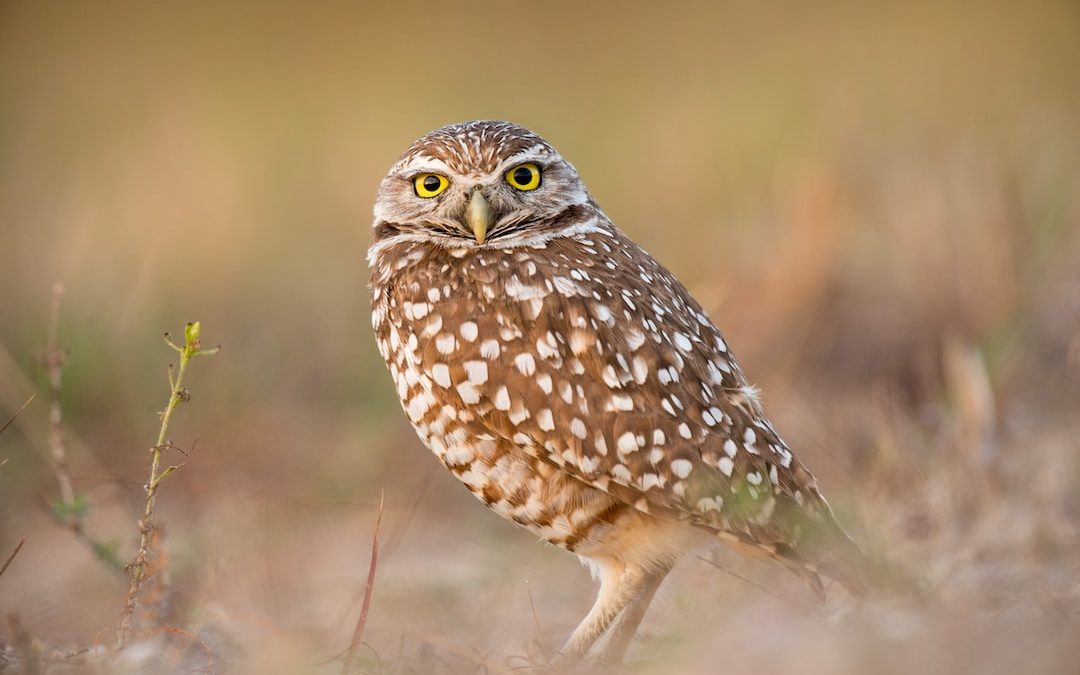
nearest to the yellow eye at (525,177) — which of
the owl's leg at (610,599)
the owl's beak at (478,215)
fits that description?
the owl's beak at (478,215)

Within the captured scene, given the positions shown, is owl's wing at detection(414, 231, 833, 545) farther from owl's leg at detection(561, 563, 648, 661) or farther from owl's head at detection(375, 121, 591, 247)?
owl's leg at detection(561, 563, 648, 661)

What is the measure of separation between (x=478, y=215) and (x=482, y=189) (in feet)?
0.37

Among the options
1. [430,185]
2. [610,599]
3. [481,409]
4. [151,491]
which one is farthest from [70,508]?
[610,599]

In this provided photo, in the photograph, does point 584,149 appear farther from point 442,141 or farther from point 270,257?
point 442,141

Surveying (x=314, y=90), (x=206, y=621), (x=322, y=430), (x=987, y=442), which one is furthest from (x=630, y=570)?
(x=314, y=90)

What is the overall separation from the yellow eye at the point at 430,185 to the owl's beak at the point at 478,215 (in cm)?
13

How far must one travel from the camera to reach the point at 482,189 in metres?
3.42

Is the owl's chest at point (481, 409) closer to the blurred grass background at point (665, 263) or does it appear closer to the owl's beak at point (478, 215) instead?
the owl's beak at point (478, 215)

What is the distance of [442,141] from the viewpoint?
11.6 feet

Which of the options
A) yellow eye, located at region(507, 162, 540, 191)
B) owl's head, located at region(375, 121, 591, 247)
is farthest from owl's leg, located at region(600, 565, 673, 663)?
yellow eye, located at region(507, 162, 540, 191)

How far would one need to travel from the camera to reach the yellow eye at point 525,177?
3.51 meters

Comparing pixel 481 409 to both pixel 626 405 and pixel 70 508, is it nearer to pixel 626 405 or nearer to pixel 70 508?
pixel 626 405

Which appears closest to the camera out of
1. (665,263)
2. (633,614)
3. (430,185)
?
(633,614)

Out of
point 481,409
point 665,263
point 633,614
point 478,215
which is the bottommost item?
point 633,614
